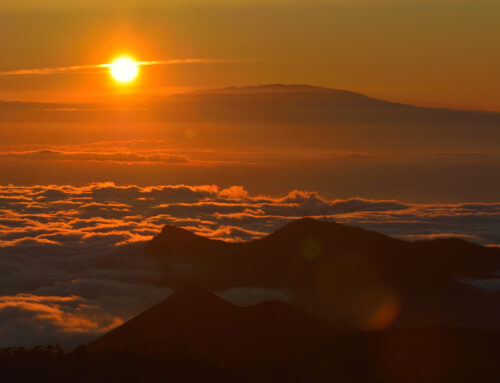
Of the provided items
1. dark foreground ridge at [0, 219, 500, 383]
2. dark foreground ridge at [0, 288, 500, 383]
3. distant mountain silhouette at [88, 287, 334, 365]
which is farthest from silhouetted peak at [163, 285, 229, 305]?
dark foreground ridge at [0, 288, 500, 383]

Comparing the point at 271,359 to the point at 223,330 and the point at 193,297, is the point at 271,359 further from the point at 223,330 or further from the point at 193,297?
the point at 193,297

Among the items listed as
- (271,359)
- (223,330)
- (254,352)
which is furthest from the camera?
(223,330)

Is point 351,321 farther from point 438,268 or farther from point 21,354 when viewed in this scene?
point 21,354

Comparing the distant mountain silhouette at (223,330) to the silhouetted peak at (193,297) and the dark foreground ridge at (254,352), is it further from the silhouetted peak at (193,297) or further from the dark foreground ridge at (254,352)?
the dark foreground ridge at (254,352)

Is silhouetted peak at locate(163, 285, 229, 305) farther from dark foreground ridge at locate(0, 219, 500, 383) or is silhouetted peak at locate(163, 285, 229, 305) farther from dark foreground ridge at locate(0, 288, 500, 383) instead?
dark foreground ridge at locate(0, 288, 500, 383)

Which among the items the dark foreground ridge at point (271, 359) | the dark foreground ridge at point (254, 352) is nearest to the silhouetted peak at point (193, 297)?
the dark foreground ridge at point (254, 352)

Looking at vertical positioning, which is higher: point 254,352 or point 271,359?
point 254,352

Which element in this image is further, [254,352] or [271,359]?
[254,352]

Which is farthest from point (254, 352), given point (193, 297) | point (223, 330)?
point (193, 297)
